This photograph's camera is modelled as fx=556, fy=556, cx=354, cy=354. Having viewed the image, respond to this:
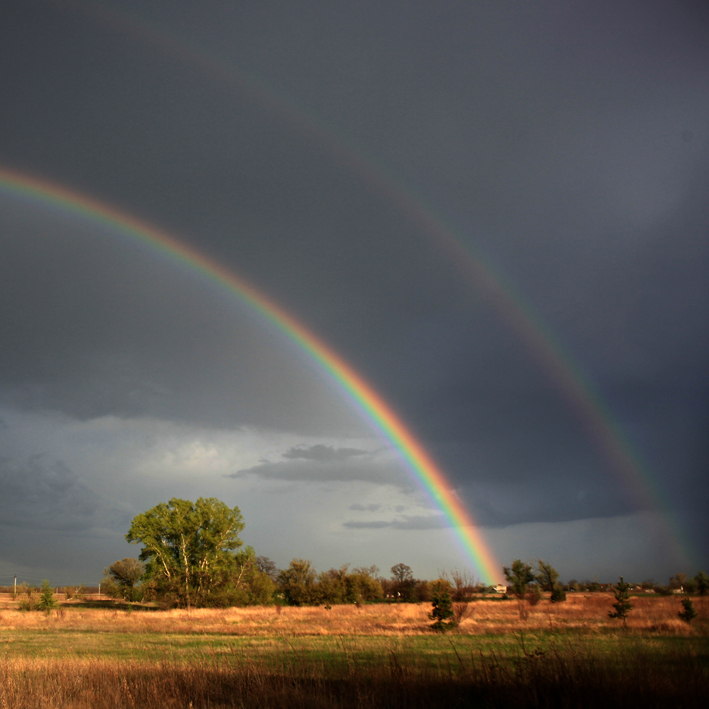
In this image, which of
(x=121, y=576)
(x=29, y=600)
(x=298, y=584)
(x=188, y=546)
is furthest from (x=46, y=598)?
(x=121, y=576)

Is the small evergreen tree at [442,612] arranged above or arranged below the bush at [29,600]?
above

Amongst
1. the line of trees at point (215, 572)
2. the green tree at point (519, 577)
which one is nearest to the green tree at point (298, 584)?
the line of trees at point (215, 572)

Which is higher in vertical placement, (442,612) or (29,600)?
(442,612)

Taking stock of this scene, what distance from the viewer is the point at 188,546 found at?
70875 mm

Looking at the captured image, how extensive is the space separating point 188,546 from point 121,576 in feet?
105

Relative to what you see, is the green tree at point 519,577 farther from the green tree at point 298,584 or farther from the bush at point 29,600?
the bush at point 29,600

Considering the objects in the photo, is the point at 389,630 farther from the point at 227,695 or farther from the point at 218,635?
the point at 227,695

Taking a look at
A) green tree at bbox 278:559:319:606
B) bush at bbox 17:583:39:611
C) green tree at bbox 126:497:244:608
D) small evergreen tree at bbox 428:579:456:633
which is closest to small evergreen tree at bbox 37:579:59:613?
bush at bbox 17:583:39:611

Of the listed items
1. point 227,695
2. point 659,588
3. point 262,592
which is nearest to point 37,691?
point 227,695

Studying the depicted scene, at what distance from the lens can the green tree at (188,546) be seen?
223 feet

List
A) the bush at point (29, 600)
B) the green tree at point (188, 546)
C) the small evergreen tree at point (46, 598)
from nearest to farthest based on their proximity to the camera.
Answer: the small evergreen tree at point (46, 598)
the bush at point (29, 600)
the green tree at point (188, 546)

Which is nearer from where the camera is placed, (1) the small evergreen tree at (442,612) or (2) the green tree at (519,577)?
(1) the small evergreen tree at (442,612)

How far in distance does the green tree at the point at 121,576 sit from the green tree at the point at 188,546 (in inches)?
909

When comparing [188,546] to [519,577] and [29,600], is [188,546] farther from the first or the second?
[519,577]
